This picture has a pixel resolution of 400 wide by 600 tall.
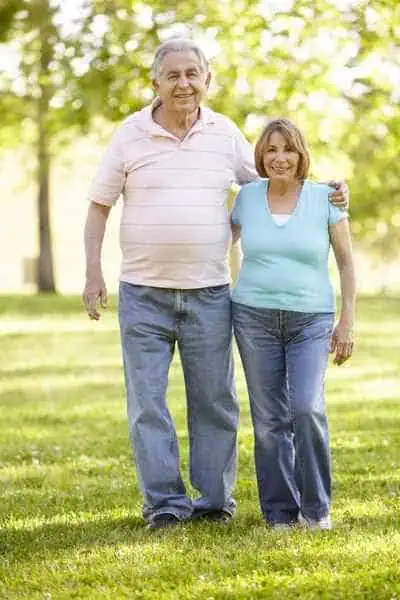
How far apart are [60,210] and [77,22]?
1762 inches

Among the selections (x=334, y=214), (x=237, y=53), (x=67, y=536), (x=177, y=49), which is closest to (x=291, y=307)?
(x=334, y=214)

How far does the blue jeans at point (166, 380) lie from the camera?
6469mm

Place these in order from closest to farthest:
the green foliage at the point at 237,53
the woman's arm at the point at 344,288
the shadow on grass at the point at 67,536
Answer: the shadow on grass at the point at 67,536 → the woman's arm at the point at 344,288 → the green foliage at the point at 237,53

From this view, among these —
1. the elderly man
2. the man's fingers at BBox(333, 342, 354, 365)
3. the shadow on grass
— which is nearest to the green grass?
the shadow on grass

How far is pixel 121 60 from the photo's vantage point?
15039 mm

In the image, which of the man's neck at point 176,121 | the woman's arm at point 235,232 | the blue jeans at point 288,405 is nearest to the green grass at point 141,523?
the blue jeans at point 288,405

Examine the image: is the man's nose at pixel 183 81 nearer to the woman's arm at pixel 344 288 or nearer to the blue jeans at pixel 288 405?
the woman's arm at pixel 344 288

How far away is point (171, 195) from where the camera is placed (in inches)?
250

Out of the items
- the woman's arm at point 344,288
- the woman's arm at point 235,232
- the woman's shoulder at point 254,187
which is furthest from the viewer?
the woman's arm at point 235,232

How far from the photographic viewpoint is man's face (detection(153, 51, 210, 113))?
6.23 meters

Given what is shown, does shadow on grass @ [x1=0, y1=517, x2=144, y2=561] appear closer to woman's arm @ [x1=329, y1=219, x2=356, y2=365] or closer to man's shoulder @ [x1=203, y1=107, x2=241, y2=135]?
woman's arm @ [x1=329, y1=219, x2=356, y2=365]

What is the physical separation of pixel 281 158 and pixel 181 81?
55cm

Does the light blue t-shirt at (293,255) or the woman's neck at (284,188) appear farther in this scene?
the woman's neck at (284,188)

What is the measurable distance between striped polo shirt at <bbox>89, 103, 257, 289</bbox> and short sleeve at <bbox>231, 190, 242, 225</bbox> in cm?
4
